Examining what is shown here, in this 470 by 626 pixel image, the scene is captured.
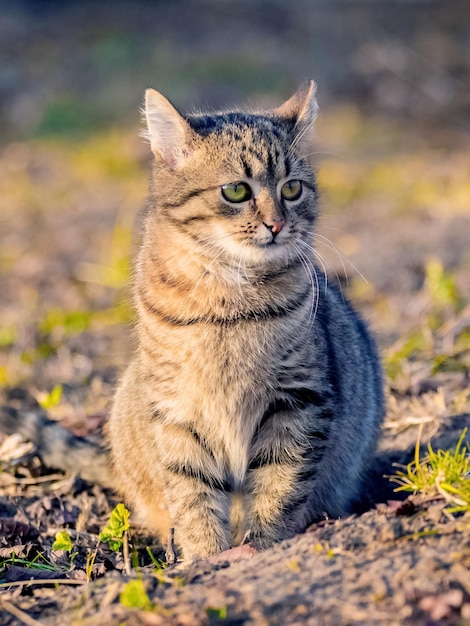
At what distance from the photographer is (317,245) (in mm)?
4590

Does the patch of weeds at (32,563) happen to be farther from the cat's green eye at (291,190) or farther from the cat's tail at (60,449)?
the cat's green eye at (291,190)

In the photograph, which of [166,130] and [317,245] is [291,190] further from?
[317,245]

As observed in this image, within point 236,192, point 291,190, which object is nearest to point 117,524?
point 236,192

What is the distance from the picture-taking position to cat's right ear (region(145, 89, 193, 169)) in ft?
11.0

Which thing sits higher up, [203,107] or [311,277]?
[203,107]

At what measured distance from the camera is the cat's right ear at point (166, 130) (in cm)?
334

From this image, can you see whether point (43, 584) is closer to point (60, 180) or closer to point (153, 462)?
point (153, 462)

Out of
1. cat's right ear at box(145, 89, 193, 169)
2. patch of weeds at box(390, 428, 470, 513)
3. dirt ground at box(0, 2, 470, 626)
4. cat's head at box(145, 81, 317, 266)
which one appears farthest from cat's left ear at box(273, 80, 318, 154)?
patch of weeds at box(390, 428, 470, 513)

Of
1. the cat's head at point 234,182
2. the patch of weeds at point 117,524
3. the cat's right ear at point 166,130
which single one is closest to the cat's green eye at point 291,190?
the cat's head at point 234,182

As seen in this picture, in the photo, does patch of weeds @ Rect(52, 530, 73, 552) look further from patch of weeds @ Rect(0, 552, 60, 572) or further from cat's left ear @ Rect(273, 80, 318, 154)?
cat's left ear @ Rect(273, 80, 318, 154)

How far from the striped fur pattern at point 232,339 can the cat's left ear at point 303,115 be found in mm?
84

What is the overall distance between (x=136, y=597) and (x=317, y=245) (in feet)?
8.50

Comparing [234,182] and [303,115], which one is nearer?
[234,182]

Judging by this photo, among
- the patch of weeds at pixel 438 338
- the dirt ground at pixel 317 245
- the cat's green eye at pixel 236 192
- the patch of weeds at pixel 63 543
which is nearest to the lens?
the dirt ground at pixel 317 245
